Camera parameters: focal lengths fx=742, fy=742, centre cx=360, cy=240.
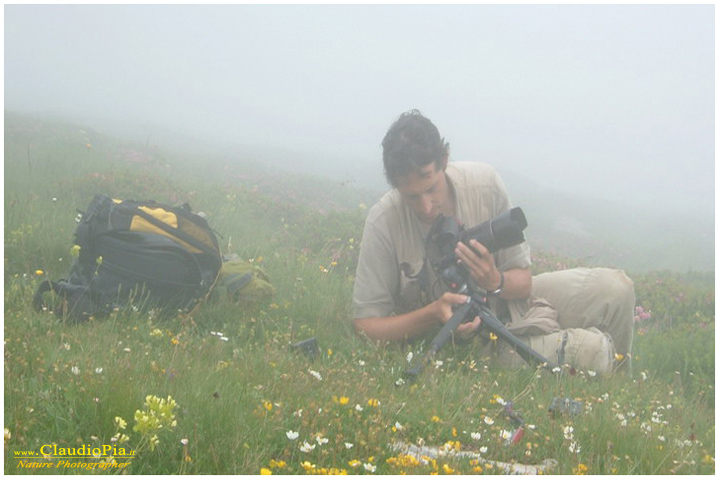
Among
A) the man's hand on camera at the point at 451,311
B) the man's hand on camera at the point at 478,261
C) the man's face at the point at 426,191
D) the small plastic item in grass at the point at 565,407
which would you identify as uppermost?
the man's face at the point at 426,191

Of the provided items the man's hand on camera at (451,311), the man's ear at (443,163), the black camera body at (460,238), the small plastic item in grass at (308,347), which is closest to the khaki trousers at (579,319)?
the man's hand on camera at (451,311)

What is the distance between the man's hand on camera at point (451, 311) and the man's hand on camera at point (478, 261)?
173mm

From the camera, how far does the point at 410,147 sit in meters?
4.56

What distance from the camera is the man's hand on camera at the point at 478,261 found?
441 cm

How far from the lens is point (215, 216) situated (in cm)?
1041

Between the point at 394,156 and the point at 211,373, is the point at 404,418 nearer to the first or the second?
the point at 211,373

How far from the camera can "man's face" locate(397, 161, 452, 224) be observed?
182 inches

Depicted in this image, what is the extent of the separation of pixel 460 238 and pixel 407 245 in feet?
1.85

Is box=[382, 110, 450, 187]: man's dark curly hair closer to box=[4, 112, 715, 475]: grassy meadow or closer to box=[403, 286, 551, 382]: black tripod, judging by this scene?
box=[403, 286, 551, 382]: black tripod

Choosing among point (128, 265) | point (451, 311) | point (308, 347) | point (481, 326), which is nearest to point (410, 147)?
point (451, 311)

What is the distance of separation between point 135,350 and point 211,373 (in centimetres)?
71

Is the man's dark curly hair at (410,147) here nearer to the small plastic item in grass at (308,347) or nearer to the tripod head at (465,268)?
the tripod head at (465,268)

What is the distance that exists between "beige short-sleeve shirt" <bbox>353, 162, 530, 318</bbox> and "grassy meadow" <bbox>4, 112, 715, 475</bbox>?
0.37 metres

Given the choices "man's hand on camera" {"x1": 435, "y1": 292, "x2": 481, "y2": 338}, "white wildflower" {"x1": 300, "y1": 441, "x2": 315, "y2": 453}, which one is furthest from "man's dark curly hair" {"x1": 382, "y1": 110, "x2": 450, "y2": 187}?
"white wildflower" {"x1": 300, "y1": 441, "x2": 315, "y2": 453}
